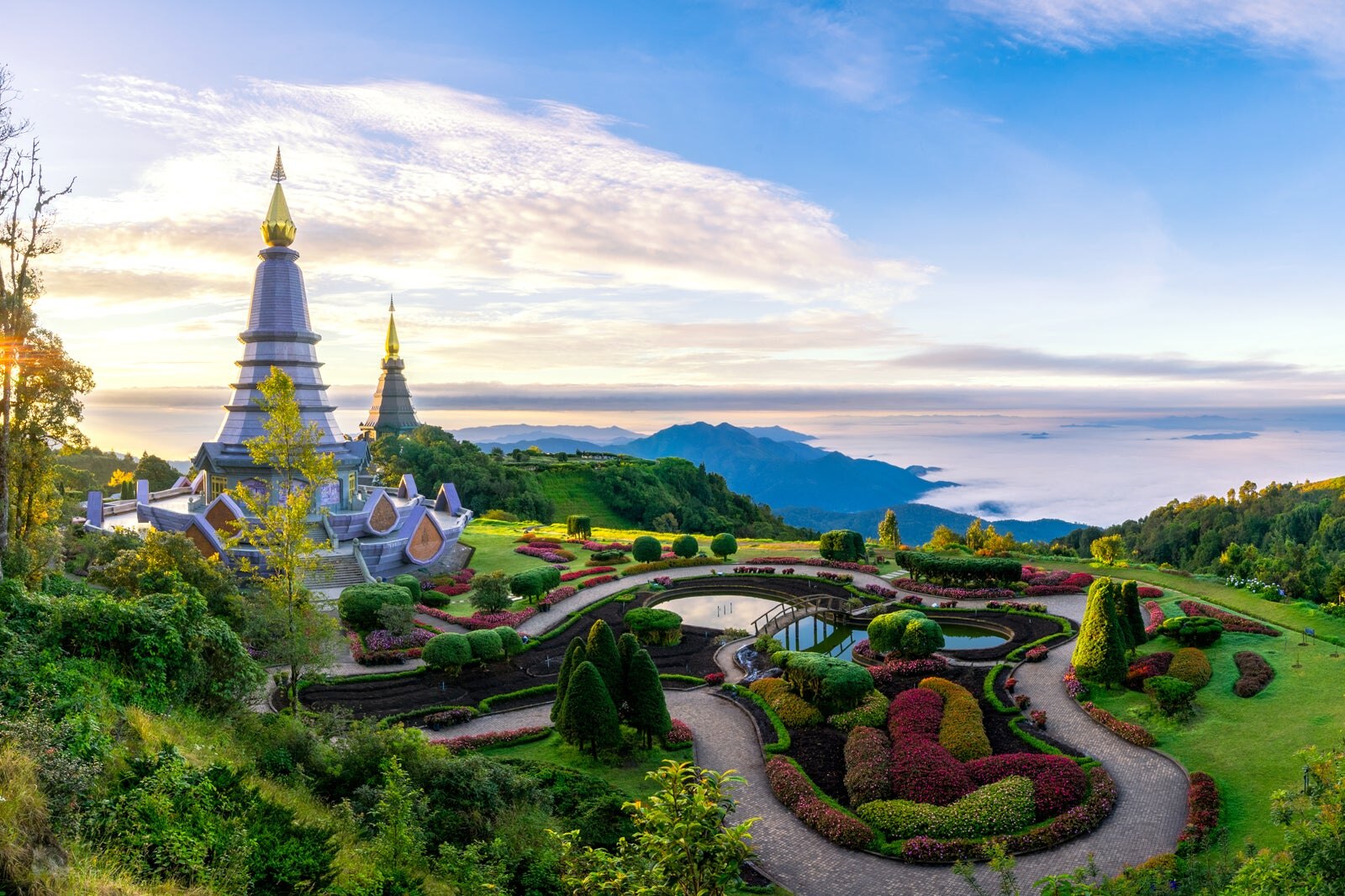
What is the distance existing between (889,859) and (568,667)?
9.56 metres

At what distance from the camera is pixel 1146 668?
22016 mm

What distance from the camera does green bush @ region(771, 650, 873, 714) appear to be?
20.9 metres

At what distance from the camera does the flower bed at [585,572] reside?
1505 inches

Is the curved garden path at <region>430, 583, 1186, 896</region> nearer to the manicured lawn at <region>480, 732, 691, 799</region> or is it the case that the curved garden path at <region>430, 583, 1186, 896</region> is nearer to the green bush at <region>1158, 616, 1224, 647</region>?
the manicured lawn at <region>480, 732, 691, 799</region>

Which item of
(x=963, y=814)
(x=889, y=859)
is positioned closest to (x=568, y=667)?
(x=889, y=859)

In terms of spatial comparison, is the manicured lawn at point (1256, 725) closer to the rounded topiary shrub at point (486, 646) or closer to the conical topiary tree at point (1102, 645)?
the conical topiary tree at point (1102, 645)

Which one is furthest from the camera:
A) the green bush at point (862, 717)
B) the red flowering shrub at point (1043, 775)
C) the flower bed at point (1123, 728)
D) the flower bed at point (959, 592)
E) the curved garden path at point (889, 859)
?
the flower bed at point (959, 592)

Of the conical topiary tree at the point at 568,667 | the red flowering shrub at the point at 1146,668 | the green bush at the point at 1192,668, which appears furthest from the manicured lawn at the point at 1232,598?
the conical topiary tree at the point at 568,667

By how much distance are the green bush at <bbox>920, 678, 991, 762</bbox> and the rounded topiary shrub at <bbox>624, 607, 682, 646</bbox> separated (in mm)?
9950

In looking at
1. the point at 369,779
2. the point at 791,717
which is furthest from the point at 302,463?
the point at 791,717

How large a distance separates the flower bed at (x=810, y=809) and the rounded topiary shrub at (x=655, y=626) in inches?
406

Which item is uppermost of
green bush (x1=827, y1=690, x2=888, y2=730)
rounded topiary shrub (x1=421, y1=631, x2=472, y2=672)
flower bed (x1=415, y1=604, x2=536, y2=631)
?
rounded topiary shrub (x1=421, y1=631, x2=472, y2=672)

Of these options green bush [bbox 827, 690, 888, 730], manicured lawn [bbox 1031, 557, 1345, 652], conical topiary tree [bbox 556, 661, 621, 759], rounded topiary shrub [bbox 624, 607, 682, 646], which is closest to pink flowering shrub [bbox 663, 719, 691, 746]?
conical topiary tree [bbox 556, 661, 621, 759]

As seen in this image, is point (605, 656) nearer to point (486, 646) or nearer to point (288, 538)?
point (486, 646)
